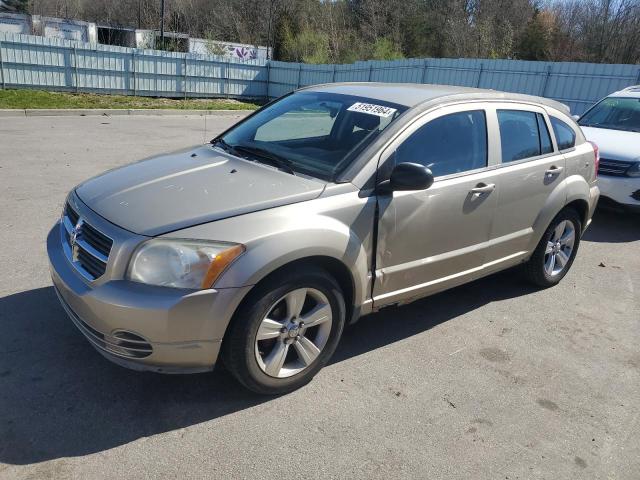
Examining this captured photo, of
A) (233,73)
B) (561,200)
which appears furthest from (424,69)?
(561,200)

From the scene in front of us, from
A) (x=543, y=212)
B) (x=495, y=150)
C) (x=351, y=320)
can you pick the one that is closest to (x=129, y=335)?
(x=351, y=320)

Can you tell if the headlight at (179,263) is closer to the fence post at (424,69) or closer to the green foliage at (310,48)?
the fence post at (424,69)

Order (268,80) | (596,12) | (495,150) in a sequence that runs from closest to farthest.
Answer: (495,150) < (268,80) < (596,12)

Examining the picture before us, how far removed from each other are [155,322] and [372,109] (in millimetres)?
2101

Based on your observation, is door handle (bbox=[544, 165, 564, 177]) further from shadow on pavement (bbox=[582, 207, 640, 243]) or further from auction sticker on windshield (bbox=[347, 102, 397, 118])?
shadow on pavement (bbox=[582, 207, 640, 243])

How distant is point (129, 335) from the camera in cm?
267

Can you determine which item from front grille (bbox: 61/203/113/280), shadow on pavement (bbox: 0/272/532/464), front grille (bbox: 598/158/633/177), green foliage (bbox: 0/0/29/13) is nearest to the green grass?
shadow on pavement (bbox: 0/272/532/464)

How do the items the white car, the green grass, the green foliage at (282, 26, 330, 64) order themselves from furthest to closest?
the green foliage at (282, 26, 330, 64) → the green grass → the white car

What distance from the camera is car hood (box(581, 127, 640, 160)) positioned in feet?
23.3

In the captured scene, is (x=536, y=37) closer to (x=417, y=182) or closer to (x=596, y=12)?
(x=596, y=12)

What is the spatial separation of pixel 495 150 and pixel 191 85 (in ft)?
70.0

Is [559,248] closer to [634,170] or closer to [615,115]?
[634,170]

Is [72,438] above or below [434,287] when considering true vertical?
below

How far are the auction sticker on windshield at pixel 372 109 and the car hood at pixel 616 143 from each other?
16.0 feet
